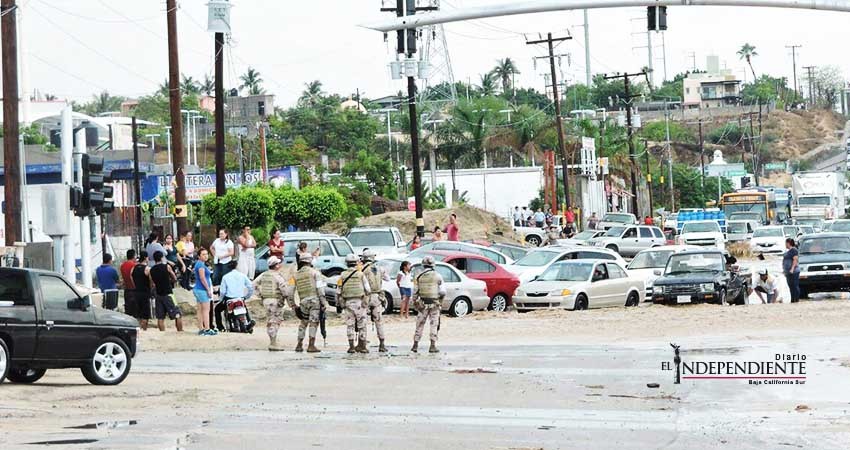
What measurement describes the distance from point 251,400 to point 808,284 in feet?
71.6

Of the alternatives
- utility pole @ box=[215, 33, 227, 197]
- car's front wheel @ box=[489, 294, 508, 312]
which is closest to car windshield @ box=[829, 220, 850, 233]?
car's front wheel @ box=[489, 294, 508, 312]

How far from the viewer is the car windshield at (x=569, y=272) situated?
1359 inches

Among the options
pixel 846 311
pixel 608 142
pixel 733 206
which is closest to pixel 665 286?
pixel 846 311

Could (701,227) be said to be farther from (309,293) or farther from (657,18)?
(657,18)

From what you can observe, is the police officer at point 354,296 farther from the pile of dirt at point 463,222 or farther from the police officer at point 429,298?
the pile of dirt at point 463,222

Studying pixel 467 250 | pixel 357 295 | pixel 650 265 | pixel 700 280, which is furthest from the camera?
pixel 467 250

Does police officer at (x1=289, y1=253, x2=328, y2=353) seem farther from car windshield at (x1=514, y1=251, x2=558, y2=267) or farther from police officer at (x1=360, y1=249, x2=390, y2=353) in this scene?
car windshield at (x1=514, y1=251, x2=558, y2=267)

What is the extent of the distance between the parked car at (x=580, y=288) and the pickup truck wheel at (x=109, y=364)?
51.4 ft

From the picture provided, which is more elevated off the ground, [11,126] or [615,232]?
[11,126]

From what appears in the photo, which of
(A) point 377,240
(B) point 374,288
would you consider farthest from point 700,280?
(A) point 377,240

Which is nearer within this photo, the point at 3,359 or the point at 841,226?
the point at 3,359

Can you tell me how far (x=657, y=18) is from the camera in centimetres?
2256

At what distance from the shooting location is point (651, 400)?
58.9ft

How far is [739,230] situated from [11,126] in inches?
1840
